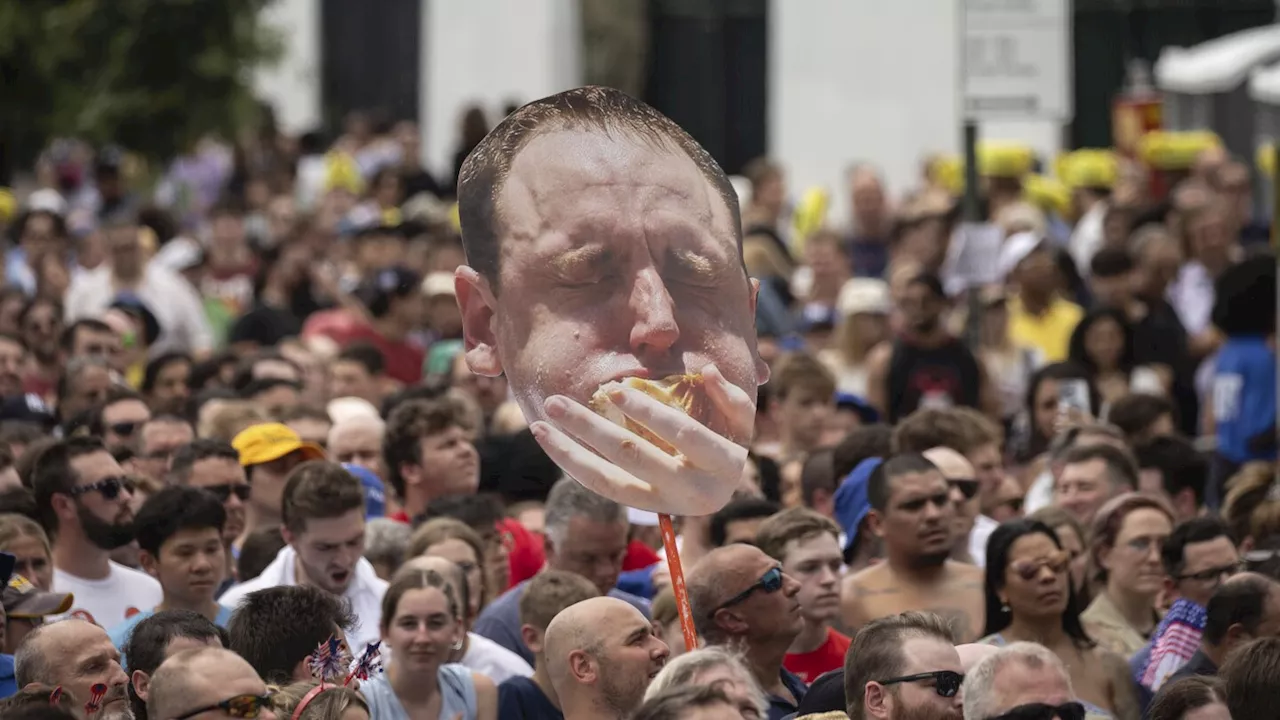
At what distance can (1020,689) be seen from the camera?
20.9 ft

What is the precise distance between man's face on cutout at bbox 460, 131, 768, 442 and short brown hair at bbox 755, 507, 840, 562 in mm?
1470

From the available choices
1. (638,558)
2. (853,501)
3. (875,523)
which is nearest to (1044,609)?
(875,523)

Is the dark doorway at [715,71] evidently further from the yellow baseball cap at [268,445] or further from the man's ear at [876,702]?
the man's ear at [876,702]

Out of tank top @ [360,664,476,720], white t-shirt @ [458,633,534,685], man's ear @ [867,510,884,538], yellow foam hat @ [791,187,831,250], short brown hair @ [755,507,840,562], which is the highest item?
short brown hair @ [755,507,840,562]

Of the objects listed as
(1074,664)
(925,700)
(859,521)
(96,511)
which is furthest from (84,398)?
(925,700)

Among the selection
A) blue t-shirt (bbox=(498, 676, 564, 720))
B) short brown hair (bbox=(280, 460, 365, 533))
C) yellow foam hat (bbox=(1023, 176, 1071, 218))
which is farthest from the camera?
yellow foam hat (bbox=(1023, 176, 1071, 218))

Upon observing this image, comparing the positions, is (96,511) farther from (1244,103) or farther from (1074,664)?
(1244,103)

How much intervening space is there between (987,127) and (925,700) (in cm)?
1851

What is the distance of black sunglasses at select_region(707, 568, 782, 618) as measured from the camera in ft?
25.0

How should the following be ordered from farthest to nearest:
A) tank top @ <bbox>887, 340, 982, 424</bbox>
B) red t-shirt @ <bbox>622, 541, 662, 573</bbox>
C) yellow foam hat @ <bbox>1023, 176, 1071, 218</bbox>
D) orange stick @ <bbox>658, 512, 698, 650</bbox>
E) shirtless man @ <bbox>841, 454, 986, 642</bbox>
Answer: yellow foam hat @ <bbox>1023, 176, 1071, 218</bbox> < tank top @ <bbox>887, 340, 982, 424</bbox> < red t-shirt @ <bbox>622, 541, 662, 573</bbox> < shirtless man @ <bbox>841, 454, 986, 642</bbox> < orange stick @ <bbox>658, 512, 698, 650</bbox>

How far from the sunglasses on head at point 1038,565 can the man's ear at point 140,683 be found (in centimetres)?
292

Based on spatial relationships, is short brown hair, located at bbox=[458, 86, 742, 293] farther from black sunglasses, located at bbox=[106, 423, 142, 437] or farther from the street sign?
the street sign

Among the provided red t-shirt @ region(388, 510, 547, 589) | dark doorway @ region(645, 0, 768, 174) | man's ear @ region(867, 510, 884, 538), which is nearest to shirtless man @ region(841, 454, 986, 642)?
man's ear @ region(867, 510, 884, 538)

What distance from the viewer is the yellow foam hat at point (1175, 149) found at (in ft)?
69.6
